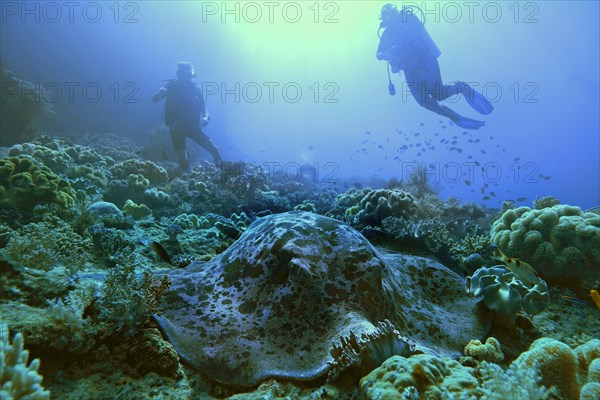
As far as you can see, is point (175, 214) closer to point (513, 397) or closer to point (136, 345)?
point (136, 345)

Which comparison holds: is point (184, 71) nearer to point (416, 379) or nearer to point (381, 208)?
point (381, 208)

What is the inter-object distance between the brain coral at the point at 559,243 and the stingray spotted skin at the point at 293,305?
6.92 feet

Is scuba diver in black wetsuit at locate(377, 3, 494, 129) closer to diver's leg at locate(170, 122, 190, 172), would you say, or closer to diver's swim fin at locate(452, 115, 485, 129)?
diver's swim fin at locate(452, 115, 485, 129)

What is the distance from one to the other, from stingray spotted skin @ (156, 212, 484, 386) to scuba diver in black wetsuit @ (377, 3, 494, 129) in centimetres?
1296

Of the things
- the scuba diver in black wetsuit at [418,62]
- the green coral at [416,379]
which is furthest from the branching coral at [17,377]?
the scuba diver in black wetsuit at [418,62]

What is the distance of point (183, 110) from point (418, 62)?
49.4 feet

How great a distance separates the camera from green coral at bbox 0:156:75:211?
5.27 meters

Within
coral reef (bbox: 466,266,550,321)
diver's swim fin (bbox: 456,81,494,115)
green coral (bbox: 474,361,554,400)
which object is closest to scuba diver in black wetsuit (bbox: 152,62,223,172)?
diver's swim fin (bbox: 456,81,494,115)

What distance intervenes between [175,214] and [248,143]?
142 meters

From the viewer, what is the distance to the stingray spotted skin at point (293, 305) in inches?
98.3

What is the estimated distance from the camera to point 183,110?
1977 cm

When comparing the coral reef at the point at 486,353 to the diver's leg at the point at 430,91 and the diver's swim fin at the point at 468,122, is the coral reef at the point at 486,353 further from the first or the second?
the diver's leg at the point at 430,91

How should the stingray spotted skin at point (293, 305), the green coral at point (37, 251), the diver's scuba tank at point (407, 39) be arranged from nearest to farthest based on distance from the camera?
the stingray spotted skin at point (293, 305) < the green coral at point (37, 251) < the diver's scuba tank at point (407, 39)

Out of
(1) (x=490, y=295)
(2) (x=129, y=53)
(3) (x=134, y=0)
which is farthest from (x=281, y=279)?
(3) (x=134, y=0)
